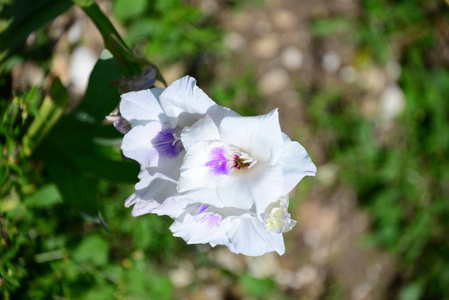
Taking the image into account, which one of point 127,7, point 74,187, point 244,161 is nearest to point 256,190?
point 244,161

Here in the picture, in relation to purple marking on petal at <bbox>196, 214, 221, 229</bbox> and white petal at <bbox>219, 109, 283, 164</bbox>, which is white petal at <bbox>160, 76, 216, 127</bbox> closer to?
white petal at <bbox>219, 109, 283, 164</bbox>

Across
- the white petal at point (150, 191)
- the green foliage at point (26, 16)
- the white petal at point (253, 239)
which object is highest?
the green foliage at point (26, 16)

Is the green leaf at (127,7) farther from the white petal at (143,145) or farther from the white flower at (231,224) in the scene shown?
the white flower at (231,224)

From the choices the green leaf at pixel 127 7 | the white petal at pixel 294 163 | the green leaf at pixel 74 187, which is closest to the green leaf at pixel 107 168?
the green leaf at pixel 74 187

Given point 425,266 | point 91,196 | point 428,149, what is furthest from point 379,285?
point 91,196

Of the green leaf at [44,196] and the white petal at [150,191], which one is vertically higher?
the white petal at [150,191]

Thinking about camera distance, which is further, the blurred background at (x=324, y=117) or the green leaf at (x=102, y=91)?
the blurred background at (x=324, y=117)
